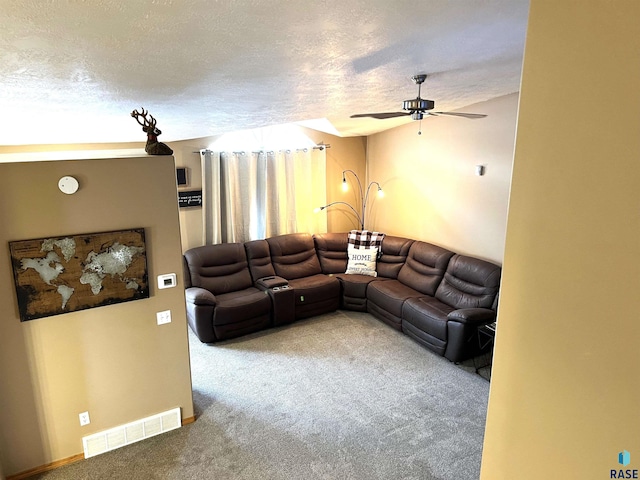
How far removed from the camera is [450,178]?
5195 millimetres

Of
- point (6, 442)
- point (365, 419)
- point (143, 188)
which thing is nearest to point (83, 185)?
point (143, 188)

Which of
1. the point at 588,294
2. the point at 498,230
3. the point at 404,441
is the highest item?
the point at 588,294

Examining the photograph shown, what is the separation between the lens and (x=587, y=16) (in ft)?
2.33

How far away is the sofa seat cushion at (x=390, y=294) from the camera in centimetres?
487

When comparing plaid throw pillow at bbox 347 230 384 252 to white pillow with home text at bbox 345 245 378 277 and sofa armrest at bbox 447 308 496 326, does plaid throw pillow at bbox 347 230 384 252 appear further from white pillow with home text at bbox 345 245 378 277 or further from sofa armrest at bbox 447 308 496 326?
sofa armrest at bbox 447 308 496 326

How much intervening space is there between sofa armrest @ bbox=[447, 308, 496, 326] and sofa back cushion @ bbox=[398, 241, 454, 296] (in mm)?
865

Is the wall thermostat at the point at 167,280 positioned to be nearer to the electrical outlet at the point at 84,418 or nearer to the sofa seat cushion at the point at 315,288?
the electrical outlet at the point at 84,418

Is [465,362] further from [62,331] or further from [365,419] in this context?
[62,331]

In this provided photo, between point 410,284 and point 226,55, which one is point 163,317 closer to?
point 226,55

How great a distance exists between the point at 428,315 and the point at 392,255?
153cm

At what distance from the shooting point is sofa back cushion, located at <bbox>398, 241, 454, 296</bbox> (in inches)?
200

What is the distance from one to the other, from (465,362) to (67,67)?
4.26 meters

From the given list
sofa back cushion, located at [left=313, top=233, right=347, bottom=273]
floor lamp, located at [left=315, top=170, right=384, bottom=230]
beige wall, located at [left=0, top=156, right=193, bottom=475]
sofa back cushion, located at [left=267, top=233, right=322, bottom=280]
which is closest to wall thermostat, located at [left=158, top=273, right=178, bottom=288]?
beige wall, located at [left=0, top=156, right=193, bottom=475]

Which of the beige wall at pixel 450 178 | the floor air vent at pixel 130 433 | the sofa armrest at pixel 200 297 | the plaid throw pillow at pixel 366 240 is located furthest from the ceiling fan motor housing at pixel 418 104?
the floor air vent at pixel 130 433
